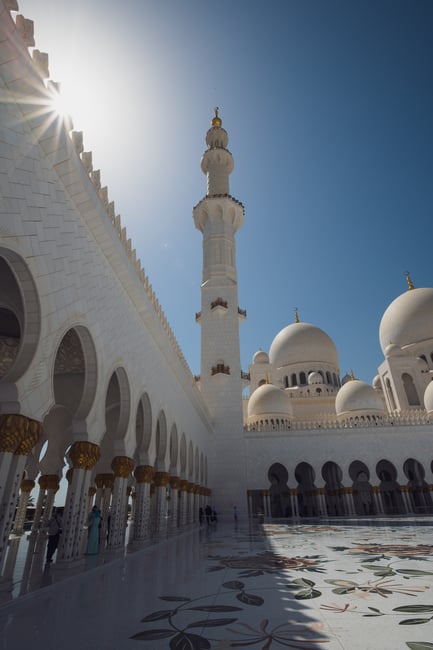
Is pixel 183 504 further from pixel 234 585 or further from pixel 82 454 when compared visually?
pixel 234 585

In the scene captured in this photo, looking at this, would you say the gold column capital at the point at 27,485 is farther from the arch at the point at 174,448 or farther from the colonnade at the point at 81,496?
the arch at the point at 174,448

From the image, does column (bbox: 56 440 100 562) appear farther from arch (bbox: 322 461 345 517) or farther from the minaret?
arch (bbox: 322 461 345 517)

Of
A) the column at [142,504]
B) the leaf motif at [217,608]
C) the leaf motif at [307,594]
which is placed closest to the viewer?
the leaf motif at [217,608]

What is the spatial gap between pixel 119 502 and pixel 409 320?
2104 cm

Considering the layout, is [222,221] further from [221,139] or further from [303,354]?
[303,354]

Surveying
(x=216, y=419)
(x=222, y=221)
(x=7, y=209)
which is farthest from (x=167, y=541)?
(x=222, y=221)

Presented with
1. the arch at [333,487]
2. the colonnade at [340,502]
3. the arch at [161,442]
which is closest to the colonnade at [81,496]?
the arch at [161,442]

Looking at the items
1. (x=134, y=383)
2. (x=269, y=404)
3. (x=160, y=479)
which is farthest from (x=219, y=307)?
(x=134, y=383)

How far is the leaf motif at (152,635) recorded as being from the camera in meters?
2.09

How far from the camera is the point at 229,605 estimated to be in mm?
2691

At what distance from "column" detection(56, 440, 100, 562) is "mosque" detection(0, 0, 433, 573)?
0.06 feet

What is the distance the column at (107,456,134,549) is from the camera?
5926 millimetres

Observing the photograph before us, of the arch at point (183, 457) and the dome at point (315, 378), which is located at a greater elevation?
the dome at point (315, 378)

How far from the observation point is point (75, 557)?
15.3ft
